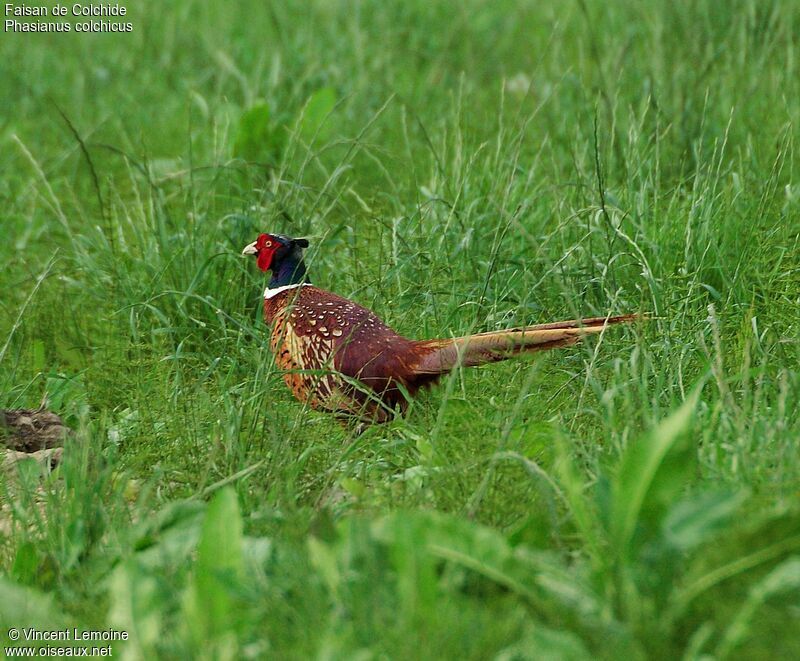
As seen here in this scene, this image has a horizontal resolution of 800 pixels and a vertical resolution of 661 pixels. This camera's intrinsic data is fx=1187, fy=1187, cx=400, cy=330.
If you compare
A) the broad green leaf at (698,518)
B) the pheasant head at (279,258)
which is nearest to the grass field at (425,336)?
the broad green leaf at (698,518)

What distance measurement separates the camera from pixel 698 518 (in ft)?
6.28

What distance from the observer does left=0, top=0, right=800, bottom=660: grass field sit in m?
1.92

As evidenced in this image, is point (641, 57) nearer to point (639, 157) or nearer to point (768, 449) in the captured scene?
point (639, 157)

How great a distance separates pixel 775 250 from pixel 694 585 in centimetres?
192

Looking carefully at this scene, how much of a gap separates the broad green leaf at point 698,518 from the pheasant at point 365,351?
3.48ft

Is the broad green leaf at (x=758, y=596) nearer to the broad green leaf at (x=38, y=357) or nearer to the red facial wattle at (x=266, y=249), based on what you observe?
the red facial wattle at (x=266, y=249)

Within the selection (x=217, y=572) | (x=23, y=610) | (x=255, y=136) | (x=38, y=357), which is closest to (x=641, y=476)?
(x=217, y=572)

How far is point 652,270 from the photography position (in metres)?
3.59

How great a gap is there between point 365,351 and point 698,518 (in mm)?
1526

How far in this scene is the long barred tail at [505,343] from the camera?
3.00 metres

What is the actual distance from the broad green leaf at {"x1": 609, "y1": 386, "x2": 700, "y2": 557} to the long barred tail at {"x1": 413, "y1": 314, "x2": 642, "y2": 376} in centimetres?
92

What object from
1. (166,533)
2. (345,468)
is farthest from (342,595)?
(345,468)

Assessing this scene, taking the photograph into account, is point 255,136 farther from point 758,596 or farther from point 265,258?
point 758,596

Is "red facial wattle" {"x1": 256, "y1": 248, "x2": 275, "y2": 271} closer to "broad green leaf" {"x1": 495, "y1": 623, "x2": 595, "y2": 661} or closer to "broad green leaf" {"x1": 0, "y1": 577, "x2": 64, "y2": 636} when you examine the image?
"broad green leaf" {"x1": 0, "y1": 577, "x2": 64, "y2": 636}
